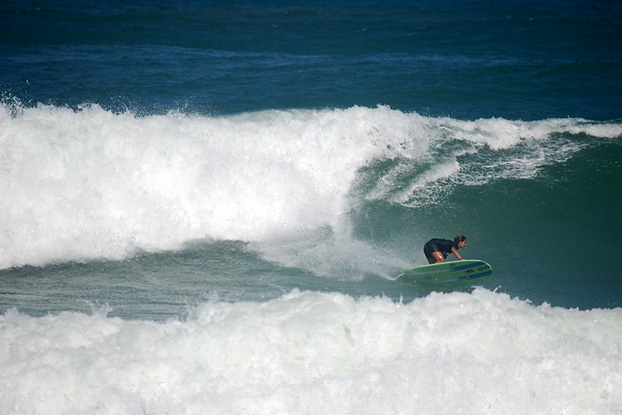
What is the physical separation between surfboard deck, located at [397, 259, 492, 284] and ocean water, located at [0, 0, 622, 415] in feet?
0.98

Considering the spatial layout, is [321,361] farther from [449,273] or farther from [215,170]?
[215,170]

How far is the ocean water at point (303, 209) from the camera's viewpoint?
7.97 metres

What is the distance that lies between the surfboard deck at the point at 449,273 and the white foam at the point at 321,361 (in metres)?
2.24

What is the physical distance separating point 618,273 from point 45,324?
10030 millimetres

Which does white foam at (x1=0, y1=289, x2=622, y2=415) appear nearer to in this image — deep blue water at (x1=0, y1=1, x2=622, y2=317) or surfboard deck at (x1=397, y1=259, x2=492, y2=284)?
deep blue water at (x1=0, y1=1, x2=622, y2=317)

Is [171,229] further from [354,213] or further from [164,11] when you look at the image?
[164,11]

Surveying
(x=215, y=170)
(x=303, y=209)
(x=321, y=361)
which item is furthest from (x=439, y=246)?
(x=215, y=170)

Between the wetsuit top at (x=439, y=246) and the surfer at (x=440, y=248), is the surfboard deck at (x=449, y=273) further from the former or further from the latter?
the wetsuit top at (x=439, y=246)

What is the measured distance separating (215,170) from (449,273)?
19.7 ft

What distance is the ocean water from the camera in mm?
7973

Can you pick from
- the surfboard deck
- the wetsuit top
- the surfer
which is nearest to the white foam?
the surfboard deck

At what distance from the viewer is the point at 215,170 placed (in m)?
14.6

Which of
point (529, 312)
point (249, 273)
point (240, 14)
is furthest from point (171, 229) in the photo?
point (240, 14)

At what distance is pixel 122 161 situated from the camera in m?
14.1
